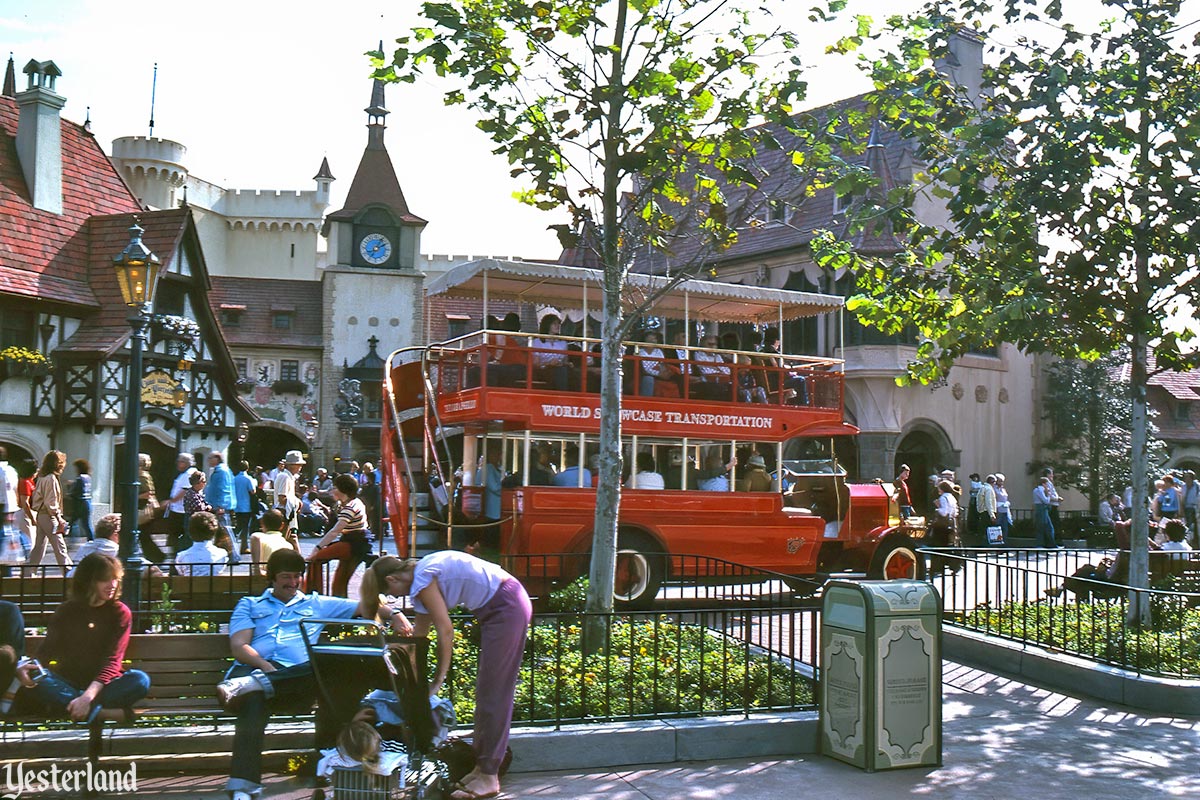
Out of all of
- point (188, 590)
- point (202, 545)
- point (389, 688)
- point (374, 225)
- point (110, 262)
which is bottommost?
point (389, 688)

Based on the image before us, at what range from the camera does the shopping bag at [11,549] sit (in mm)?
15145

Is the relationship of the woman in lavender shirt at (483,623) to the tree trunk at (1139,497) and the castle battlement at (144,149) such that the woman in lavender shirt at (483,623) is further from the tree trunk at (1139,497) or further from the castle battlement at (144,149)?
the castle battlement at (144,149)

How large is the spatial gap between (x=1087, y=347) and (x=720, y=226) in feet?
16.5

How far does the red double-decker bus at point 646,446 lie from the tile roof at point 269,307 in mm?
34352

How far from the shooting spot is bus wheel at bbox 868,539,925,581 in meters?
16.2

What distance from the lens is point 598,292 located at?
15891 mm

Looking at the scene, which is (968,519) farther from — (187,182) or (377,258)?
(187,182)

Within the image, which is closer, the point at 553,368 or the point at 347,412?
the point at 553,368

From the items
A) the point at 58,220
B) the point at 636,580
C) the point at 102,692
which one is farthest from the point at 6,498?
the point at 58,220

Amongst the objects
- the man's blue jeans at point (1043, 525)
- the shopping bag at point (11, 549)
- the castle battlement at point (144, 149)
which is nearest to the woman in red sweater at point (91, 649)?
the shopping bag at point (11, 549)

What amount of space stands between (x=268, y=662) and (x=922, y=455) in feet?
102

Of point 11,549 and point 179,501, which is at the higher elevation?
point 179,501

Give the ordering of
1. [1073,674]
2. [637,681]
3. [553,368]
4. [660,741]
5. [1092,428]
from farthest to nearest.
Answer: [1092,428], [553,368], [1073,674], [637,681], [660,741]

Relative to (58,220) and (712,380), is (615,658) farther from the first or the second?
(58,220)
